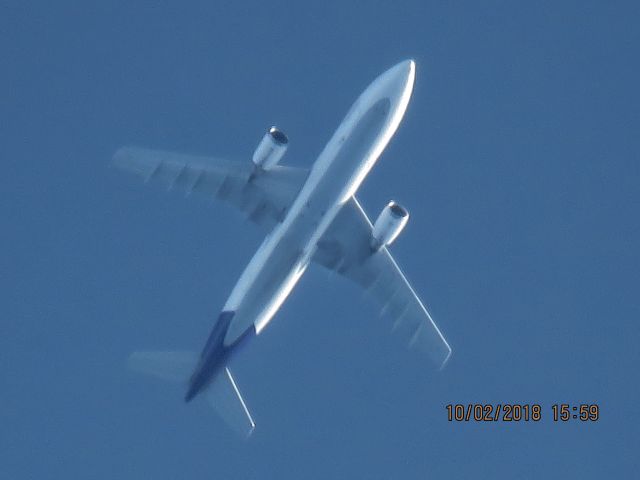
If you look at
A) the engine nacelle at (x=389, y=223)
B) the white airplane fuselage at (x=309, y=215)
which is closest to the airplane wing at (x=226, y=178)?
the white airplane fuselage at (x=309, y=215)

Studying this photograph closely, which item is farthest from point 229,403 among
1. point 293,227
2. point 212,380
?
point 293,227

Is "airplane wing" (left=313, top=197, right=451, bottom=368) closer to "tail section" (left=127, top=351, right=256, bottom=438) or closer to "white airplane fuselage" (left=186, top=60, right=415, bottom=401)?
"white airplane fuselage" (left=186, top=60, right=415, bottom=401)

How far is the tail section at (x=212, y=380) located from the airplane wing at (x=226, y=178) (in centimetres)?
775

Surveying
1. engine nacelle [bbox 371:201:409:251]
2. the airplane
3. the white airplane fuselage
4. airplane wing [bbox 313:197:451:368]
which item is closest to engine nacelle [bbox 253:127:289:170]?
the airplane

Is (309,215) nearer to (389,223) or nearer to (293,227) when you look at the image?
(293,227)

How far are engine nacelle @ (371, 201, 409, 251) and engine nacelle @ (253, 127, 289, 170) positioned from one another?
5.73 meters

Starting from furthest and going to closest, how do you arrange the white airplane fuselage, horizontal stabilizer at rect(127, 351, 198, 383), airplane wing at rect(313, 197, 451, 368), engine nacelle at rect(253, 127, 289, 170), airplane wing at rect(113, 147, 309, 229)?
1. airplane wing at rect(313, 197, 451, 368)
2. airplane wing at rect(113, 147, 309, 229)
3. engine nacelle at rect(253, 127, 289, 170)
4. horizontal stabilizer at rect(127, 351, 198, 383)
5. the white airplane fuselage

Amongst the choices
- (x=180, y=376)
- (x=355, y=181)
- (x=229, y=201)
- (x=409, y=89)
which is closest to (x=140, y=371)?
(x=180, y=376)

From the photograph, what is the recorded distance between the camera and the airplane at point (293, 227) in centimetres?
5872

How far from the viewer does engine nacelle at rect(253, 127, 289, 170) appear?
6100 centimetres

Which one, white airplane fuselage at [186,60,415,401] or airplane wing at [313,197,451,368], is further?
airplane wing at [313,197,451,368]

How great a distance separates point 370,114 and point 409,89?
95.4 inches

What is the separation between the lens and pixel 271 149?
61.2m

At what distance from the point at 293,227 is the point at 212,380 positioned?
8224 mm
